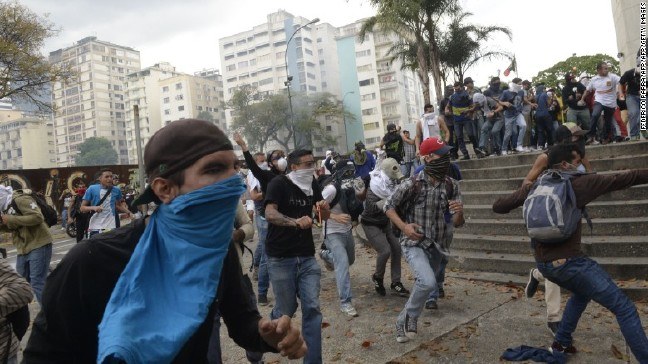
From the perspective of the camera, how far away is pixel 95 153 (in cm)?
10012

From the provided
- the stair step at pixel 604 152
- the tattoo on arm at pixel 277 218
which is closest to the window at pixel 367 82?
the stair step at pixel 604 152

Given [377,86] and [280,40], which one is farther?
[280,40]

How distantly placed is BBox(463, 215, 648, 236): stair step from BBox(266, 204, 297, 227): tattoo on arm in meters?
4.62

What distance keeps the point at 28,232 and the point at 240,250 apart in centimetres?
367

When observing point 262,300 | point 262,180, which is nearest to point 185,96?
point 262,300

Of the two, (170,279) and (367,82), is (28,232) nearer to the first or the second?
(170,279)

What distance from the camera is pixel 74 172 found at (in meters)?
22.6

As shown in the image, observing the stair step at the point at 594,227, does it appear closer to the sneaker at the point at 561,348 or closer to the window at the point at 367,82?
the sneaker at the point at 561,348

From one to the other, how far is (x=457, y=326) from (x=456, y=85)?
24.7 feet

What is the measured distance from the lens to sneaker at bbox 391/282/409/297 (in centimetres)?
661

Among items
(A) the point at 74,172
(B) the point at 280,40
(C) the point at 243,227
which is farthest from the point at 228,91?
(C) the point at 243,227

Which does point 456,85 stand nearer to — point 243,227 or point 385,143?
point 385,143

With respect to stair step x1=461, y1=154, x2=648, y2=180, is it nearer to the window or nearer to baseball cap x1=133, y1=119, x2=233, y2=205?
baseball cap x1=133, y1=119, x2=233, y2=205

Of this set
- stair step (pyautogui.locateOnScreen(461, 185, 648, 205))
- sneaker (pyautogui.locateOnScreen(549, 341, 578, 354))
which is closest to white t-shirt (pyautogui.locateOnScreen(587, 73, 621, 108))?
stair step (pyautogui.locateOnScreen(461, 185, 648, 205))
